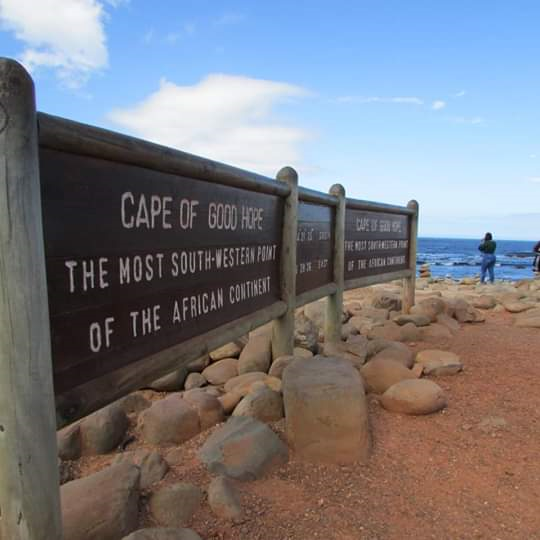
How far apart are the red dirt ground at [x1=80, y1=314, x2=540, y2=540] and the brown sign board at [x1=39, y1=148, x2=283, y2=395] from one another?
35.8 inches

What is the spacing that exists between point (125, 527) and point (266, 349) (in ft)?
8.69

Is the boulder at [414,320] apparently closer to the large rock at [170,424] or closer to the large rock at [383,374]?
the large rock at [383,374]

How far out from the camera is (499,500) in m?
2.61

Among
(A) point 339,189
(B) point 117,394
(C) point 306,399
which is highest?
(A) point 339,189

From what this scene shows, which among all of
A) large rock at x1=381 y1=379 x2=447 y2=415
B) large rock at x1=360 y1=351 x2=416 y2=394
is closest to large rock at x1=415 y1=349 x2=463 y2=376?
large rock at x1=360 y1=351 x2=416 y2=394

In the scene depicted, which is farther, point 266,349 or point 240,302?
point 266,349

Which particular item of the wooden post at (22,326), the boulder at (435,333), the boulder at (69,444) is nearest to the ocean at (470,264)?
the boulder at (435,333)

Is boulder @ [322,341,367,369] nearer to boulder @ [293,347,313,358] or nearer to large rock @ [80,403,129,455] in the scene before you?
boulder @ [293,347,313,358]

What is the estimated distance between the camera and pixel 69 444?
131 inches

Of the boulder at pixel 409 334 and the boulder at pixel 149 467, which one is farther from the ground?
the boulder at pixel 409 334

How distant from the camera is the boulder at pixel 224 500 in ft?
7.70

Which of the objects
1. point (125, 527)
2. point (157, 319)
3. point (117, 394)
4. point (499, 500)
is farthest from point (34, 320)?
point (499, 500)

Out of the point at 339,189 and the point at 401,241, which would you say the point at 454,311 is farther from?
the point at 339,189

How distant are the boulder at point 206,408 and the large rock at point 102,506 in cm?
108
